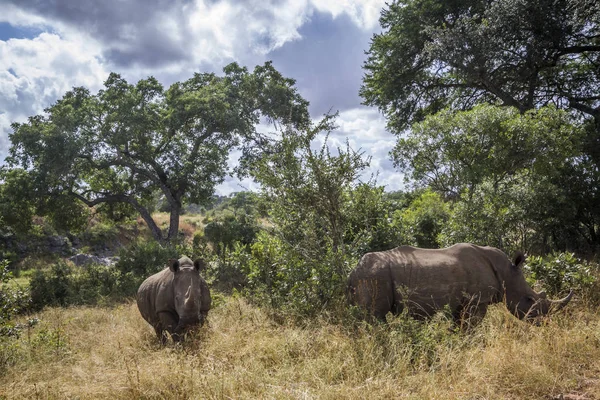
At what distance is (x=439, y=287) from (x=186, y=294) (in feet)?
15.5

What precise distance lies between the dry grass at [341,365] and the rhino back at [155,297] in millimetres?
876

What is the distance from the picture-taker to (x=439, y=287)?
659 cm

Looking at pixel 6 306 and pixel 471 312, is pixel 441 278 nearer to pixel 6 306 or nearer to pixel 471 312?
pixel 471 312

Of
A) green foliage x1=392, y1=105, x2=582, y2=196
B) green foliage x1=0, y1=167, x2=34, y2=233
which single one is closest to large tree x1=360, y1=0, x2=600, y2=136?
green foliage x1=392, y1=105, x2=582, y2=196

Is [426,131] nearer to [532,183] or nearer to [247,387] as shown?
[532,183]

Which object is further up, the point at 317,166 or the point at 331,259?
the point at 317,166

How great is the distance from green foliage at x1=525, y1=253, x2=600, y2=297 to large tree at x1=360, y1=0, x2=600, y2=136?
9105 mm

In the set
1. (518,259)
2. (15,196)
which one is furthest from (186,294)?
(15,196)

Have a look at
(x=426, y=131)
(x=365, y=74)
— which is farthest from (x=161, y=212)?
(x=426, y=131)

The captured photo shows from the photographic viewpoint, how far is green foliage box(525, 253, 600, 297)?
7.95 meters

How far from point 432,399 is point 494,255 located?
3.86m

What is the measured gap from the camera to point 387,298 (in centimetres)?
660

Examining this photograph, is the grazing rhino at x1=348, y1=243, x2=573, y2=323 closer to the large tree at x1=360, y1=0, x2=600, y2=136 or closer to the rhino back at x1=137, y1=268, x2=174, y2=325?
the rhino back at x1=137, y1=268, x2=174, y2=325

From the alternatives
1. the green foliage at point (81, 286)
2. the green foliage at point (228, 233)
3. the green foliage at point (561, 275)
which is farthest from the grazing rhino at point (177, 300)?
the green foliage at point (228, 233)
